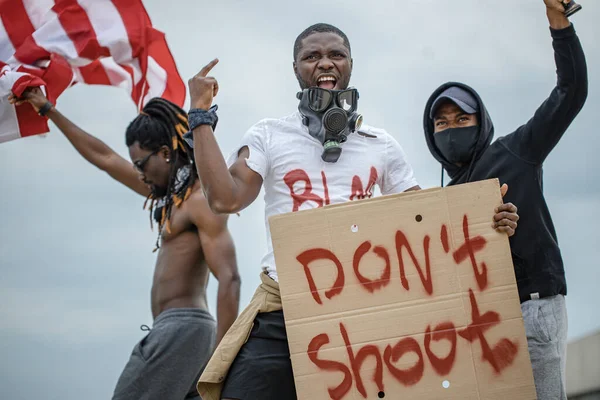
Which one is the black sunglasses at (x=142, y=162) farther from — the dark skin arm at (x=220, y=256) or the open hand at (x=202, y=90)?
the open hand at (x=202, y=90)

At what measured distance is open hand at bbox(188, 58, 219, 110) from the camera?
342 centimetres

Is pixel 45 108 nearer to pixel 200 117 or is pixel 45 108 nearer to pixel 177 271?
pixel 177 271

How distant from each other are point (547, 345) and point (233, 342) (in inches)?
50.2

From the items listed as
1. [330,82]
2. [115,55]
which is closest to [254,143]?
[330,82]

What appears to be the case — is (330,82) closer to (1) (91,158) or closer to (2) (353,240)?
(2) (353,240)

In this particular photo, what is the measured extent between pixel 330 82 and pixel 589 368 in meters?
4.38

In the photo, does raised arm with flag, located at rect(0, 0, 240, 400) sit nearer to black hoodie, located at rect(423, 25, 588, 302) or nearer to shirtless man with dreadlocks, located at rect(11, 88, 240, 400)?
shirtless man with dreadlocks, located at rect(11, 88, 240, 400)

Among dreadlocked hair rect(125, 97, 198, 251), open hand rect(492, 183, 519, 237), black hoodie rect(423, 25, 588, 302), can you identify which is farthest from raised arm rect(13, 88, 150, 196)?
open hand rect(492, 183, 519, 237)

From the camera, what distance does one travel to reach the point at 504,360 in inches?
120

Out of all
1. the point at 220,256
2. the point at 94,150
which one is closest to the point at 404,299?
the point at 220,256

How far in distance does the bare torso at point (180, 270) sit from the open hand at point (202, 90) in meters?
2.02

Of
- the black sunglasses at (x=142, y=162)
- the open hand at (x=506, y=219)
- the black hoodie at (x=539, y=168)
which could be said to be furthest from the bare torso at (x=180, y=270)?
the open hand at (x=506, y=219)

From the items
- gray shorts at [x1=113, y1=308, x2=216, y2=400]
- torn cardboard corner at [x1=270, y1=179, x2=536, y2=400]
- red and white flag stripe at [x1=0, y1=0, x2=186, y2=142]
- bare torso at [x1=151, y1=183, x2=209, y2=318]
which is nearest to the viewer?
torn cardboard corner at [x1=270, y1=179, x2=536, y2=400]

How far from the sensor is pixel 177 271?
210 inches
